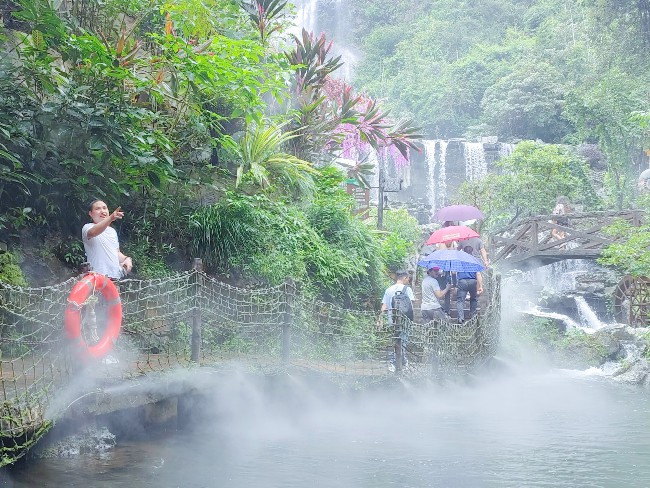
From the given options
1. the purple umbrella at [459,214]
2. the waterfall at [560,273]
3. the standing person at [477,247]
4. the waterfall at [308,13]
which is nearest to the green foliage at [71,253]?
the standing person at [477,247]

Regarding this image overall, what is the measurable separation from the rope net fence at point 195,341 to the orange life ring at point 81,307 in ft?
0.17

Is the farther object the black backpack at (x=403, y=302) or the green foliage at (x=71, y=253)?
the black backpack at (x=403, y=302)

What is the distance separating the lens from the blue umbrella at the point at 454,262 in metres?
12.5

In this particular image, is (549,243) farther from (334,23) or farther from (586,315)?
(334,23)

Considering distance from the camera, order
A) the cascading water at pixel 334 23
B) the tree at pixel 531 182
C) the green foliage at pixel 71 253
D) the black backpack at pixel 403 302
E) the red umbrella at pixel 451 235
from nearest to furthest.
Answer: the green foliage at pixel 71 253 → the black backpack at pixel 403 302 → the red umbrella at pixel 451 235 → the tree at pixel 531 182 → the cascading water at pixel 334 23

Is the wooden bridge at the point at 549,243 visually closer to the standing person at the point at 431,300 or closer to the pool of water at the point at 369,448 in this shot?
the standing person at the point at 431,300

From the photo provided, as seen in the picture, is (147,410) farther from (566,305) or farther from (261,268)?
(566,305)

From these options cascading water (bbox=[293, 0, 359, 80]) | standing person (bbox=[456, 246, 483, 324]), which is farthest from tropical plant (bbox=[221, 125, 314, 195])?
cascading water (bbox=[293, 0, 359, 80])

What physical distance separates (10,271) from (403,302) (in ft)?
16.0

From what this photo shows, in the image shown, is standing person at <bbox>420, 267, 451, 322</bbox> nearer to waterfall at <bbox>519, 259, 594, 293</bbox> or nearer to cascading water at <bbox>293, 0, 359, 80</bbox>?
waterfall at <bbox>519, 259, 594, 293</bbox>

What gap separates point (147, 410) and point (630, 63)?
26.6 meters

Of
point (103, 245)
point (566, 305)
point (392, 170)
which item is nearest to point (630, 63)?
point (566, 305)

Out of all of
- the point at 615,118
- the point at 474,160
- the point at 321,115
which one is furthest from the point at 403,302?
the point at 474,160

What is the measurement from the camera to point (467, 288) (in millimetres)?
13234
